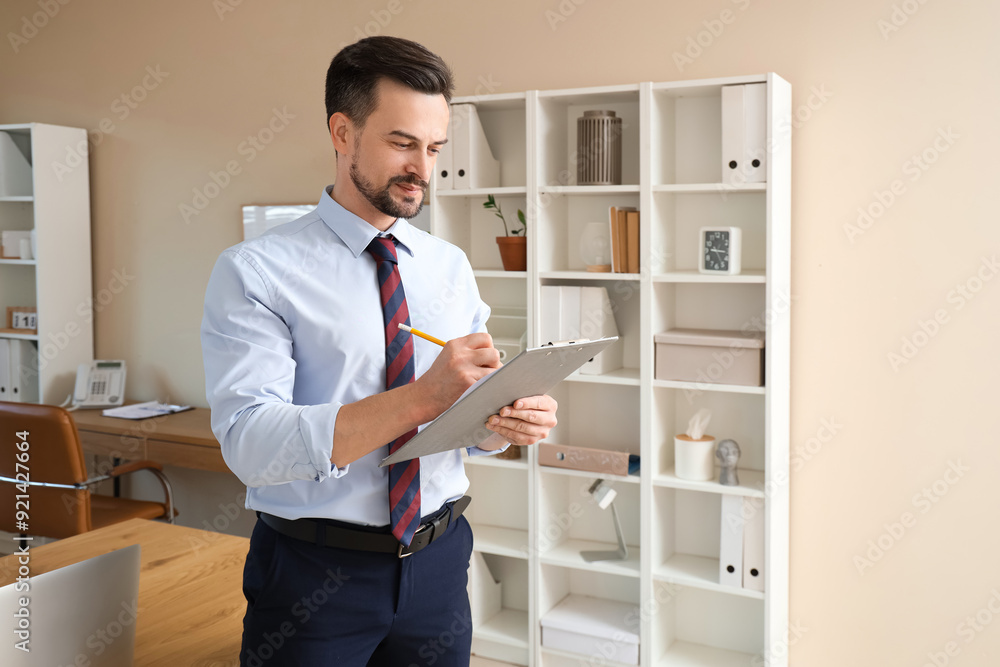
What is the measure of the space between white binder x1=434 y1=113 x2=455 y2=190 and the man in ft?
5.37

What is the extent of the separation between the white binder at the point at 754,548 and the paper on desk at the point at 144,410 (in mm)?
2745

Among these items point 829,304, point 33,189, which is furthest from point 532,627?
point 33,189

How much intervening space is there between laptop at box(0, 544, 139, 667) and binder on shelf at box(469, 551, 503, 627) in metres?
2.13

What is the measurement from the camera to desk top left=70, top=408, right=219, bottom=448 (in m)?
3.62

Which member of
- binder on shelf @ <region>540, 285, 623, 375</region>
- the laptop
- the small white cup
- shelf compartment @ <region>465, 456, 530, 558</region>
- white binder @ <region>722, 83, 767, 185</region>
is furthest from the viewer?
shelf compartment @ <region>465, 456, 530, 558</region>

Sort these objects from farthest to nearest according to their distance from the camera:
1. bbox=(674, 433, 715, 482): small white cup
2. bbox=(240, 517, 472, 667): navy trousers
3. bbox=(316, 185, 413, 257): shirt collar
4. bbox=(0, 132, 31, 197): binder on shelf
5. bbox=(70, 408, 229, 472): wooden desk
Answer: bbox=(0, 132, 31, 197): binder on shelf
bbox=(70, 408, 229, 472): wooden desk
bbox=(674, 433, 715, 482): small white cup
bbox=(316, 185, 413, 257): shirt collar
bbox=(240, 517, 472, 667): navy trousers

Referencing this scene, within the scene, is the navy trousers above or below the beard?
below

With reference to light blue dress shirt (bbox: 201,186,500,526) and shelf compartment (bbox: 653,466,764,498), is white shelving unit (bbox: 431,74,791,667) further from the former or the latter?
light blue dress shirt (bbox: 201,186,500,526)

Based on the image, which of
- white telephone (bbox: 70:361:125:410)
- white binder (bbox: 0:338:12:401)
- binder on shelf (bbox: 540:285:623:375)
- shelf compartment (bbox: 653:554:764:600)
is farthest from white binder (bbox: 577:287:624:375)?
white binder (bbox: 0:338:12:401)

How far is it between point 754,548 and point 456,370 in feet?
6.24

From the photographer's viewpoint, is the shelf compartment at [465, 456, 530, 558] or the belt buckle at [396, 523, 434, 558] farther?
the shelf compartment at [465, 456, 530, 558]

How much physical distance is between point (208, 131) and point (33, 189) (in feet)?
3.34

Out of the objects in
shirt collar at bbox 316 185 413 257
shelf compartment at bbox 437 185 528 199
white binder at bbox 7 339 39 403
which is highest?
shelf compartment at bbox 437 185 528 199

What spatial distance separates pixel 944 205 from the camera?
8.75ft
